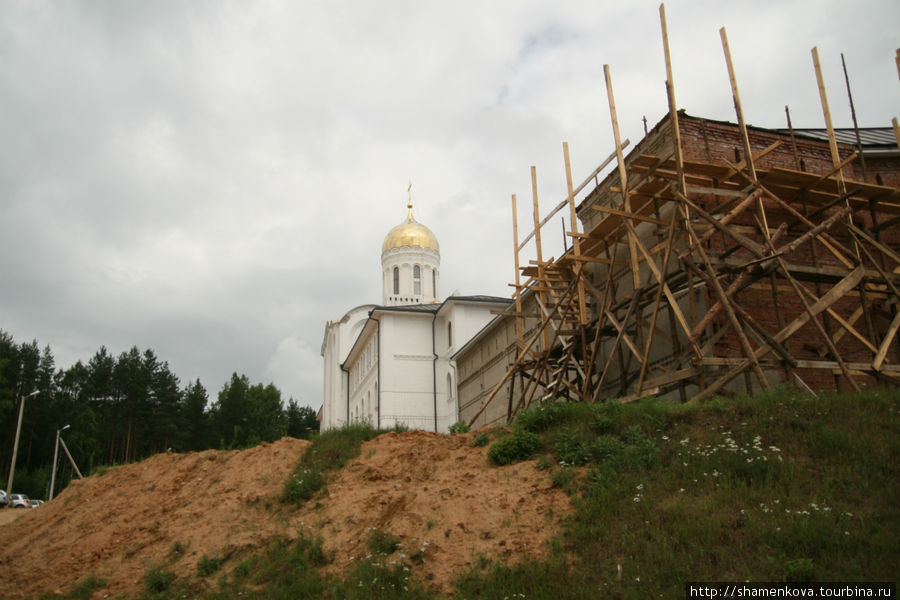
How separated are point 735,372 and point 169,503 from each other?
9511 mm

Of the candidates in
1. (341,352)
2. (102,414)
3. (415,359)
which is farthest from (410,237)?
(102,414)

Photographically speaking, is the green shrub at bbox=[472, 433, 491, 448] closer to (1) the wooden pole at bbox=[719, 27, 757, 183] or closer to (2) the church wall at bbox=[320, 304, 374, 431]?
(1) the wooden pole at bbox=[719, 27, 757, 183]

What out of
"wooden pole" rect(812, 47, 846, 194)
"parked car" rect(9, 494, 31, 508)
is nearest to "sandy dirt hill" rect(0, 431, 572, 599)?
"wooden pole" rect(812, 47, 846, 194)

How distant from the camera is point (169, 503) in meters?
12.0

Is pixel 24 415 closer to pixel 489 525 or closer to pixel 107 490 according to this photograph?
pixel 107 490

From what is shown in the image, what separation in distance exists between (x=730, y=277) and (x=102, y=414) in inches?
1671

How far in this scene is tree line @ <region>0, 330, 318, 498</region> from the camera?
4100 cm

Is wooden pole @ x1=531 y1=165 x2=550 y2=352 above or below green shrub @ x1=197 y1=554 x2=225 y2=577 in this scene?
above

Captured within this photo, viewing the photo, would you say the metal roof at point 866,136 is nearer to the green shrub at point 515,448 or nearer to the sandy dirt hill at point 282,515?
the green shrub at point 515,448

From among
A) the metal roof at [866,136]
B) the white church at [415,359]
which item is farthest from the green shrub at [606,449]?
the white church at [415,359]

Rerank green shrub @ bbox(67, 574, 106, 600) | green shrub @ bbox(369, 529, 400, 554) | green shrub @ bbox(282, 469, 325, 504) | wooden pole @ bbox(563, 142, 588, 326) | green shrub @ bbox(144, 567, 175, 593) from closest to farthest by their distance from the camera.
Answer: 1. green shrub @ bbox(369, 529, 400, 554)
2. green shrub @ bbox(144, 567, 175, 593)
3. green shrub @ bbox(67, 574, 106, 600)
4. green shrub @ bbox(282, 469, 325, 504)
5. wooden pole @ bbox(563, 142, 588, 326)

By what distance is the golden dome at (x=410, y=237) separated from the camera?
44.9 metres

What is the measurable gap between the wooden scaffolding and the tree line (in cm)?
2552

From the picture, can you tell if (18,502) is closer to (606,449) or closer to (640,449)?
(606,449)
